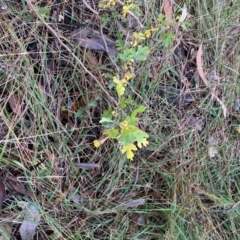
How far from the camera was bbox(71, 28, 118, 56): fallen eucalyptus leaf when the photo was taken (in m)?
1.51

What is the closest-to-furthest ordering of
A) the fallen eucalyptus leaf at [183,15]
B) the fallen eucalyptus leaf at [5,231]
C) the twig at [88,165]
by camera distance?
the fallen eucalyptus leaf at [5,231] → the twig at [88,165] → the fallen eucalyptus leaf at [183,15]

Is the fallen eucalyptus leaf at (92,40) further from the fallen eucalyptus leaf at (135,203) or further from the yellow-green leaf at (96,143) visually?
the fallen eucalyptus leaf at (135,203)

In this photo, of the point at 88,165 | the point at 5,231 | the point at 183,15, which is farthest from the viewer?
the point at 183,15

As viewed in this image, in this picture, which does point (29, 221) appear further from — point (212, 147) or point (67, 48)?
point (212, 147)

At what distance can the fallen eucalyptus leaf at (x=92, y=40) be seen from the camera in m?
1.51

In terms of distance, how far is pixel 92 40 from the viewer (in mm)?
1521

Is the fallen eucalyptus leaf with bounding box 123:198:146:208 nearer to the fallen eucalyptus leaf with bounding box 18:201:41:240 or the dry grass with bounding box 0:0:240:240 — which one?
the dry grass with bounding box 0:0:240:240

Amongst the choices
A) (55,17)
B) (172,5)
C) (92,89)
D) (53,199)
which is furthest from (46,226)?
(172,5)

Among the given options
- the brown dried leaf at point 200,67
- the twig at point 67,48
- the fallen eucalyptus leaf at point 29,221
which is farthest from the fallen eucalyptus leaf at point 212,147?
the fallen eucalyptus leaf at point 29,221

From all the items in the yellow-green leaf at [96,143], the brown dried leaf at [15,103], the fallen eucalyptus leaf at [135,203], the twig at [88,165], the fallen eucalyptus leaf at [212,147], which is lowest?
the fallen eucalyptus leaf at [135,203]

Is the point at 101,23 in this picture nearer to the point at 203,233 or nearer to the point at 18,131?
the point at 18,131

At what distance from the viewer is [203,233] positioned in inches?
60.6

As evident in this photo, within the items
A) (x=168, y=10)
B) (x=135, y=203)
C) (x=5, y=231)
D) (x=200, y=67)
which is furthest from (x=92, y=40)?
(x=5, y=231)

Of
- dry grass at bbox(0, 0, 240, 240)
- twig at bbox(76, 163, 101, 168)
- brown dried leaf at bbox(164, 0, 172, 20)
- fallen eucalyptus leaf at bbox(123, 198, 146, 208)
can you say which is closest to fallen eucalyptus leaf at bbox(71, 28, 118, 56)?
dry grass at bbox(0, 0, 240, 240)
